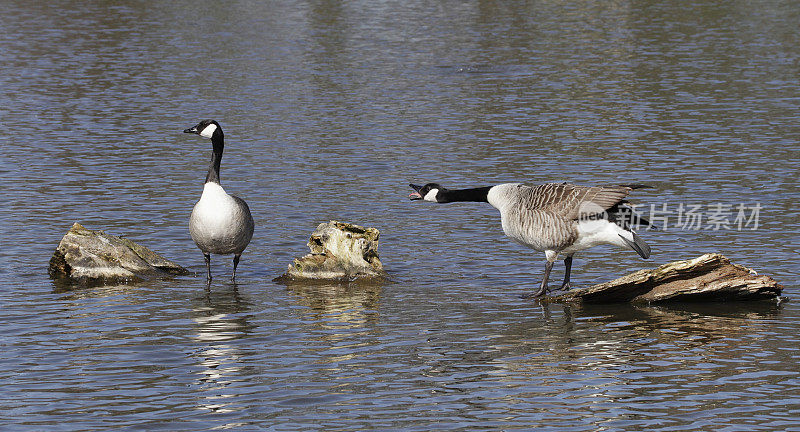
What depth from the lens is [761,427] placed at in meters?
10.7

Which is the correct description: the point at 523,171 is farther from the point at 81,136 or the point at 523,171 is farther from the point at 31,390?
the point at 31,390

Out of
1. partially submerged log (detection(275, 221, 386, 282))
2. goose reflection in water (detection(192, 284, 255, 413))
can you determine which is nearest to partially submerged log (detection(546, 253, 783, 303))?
partially submerged log (detection(275, 221, 386, 282))

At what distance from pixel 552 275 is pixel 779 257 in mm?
3535

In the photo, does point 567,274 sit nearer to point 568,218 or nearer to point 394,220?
point 568,218

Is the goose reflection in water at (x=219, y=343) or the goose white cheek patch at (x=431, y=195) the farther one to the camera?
the goose white cheek patch at (x=431, y=195)

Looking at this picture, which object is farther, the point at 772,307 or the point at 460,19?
the point at 460,19

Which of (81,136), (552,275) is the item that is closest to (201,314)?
(552,275)

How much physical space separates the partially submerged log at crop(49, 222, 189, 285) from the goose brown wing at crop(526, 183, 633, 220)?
6.02 meters

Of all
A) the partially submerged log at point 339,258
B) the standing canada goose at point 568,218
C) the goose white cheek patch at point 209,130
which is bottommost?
the partially submerged log at point 339,258

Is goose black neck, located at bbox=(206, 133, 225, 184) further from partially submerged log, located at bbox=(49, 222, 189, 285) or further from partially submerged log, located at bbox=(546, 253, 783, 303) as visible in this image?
partially submerged log, located at bbox=(546, 253, 783, 303)

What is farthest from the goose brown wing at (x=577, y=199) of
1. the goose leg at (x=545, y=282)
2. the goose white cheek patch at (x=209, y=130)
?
the goose white cheek patch at (x=209, y=130)

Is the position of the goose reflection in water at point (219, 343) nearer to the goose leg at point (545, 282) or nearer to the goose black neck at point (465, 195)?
the goose black neck at point (465, 195)

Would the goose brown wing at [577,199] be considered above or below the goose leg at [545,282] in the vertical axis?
above

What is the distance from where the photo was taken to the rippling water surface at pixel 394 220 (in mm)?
11766
